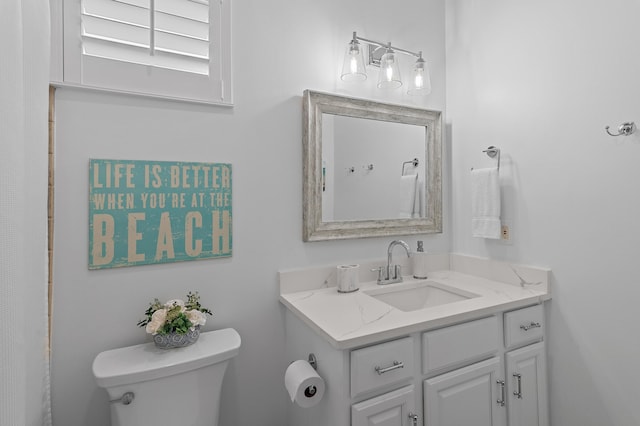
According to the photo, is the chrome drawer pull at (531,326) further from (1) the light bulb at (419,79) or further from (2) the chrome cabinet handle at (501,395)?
(1) the light bulb at (419,79)

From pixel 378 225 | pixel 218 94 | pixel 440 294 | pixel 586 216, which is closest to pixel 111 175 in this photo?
pixel 218 94

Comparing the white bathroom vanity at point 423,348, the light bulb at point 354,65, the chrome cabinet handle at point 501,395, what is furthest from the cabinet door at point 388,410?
the light bulb at point 354,65

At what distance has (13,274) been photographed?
76 centimetres

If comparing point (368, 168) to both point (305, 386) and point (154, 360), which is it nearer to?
point (305, 386)

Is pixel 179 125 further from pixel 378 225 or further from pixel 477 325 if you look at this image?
pixel 477 325

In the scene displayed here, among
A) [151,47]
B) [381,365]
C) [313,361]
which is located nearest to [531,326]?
[381,365]

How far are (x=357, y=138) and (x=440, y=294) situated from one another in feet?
3.09

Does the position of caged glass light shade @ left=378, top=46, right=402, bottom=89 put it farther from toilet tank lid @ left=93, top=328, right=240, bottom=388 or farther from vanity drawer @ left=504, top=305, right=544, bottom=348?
toilet tank lid @ left=93, top=328, right=240, bottom=388

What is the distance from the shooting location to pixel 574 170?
1434mm

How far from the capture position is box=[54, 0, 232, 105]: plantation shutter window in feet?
4.00

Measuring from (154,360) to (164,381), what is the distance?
0.08 m

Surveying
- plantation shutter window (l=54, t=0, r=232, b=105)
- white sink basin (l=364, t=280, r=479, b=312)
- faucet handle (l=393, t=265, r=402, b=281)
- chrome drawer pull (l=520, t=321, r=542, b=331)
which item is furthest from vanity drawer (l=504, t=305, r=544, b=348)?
plantation shutter window (l=54, t=0, r=232, b=105)

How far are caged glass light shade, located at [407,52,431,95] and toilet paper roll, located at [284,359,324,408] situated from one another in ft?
5.12

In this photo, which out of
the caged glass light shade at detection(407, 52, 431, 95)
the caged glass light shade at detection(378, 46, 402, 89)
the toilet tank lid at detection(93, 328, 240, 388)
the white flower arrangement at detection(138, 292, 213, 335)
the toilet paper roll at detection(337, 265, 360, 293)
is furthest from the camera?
the caged glass light shade at detection(407, 52, 431, 95)
